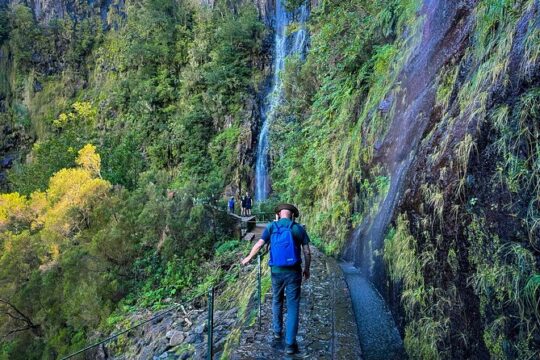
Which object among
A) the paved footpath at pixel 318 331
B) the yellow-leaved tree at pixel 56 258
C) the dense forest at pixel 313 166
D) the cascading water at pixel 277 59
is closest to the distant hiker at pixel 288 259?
the paved footpath at pixel 318 331

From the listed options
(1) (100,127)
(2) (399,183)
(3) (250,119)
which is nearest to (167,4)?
(1) (100,127)

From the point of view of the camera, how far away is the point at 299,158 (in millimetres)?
13625

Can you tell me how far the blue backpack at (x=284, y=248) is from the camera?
338 centimetres

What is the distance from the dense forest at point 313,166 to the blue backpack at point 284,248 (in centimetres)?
143

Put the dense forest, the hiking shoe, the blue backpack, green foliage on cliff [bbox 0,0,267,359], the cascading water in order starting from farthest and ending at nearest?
the cascading water < green foliage on cliff [bbox 0,0,267,359] < the hiking shoe < the blue backpack < the dense forest

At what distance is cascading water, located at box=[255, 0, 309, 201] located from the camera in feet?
78.5

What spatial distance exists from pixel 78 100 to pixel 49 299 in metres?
33.4

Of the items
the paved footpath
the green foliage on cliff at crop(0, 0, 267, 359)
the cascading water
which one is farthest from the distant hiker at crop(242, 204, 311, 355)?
the cascading water

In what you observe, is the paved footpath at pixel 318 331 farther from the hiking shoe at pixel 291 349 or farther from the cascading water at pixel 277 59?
the cascading water at pixel 277 59

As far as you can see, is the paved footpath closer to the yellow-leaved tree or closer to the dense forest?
the dense forest

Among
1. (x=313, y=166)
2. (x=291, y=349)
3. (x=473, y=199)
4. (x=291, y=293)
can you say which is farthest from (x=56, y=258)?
(x=473, y=199)

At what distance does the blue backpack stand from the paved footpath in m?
0.97

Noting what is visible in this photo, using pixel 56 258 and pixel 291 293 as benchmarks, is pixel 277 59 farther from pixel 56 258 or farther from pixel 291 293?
pixel 291 293

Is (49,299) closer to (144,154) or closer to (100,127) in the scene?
(144,154)
